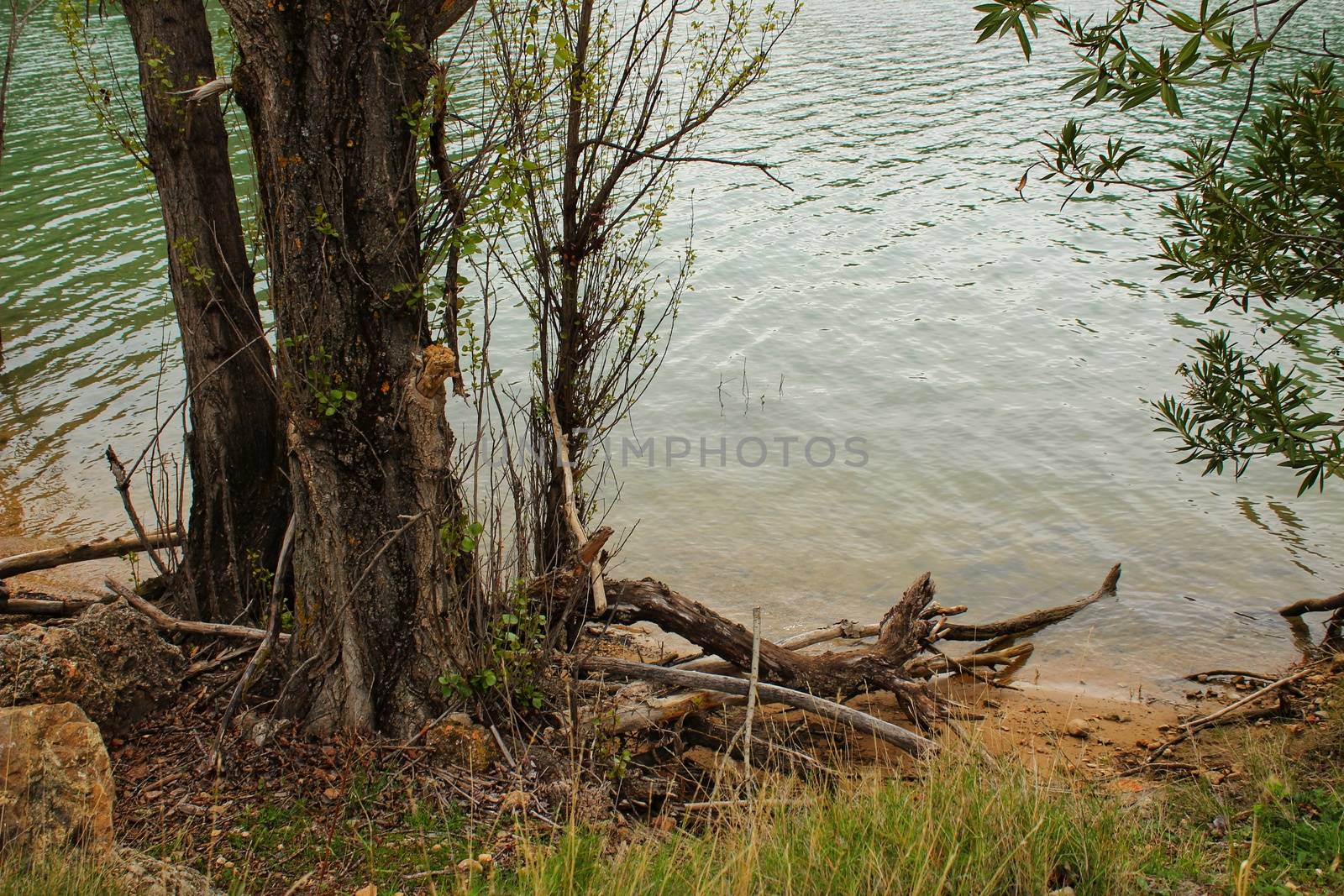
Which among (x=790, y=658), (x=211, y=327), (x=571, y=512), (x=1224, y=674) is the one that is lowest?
(x=1224, y=674)

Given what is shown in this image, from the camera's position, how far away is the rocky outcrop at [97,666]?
4277mm

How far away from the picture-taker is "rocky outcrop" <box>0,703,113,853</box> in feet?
11.0

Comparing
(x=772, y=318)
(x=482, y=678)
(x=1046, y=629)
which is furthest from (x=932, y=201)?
(x=482, y=678)

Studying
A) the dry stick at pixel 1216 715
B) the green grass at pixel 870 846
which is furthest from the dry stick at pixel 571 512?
the dry stick at pixel 1216 715

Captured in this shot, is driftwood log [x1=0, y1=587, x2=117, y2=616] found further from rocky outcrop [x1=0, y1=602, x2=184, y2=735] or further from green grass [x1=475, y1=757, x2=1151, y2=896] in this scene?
green grass [x1=475, y1=757, x2=1151, y2=896]

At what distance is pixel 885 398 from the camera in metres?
11.2

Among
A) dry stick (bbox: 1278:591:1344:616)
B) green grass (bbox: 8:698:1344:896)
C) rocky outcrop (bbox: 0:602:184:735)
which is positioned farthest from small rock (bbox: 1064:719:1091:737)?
rocky outcrop (bbox: 0:602:184:735)

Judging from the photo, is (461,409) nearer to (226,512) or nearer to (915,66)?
(226,512)

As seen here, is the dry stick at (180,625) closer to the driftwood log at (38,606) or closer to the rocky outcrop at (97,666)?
the rocky outcrop at (97,666)

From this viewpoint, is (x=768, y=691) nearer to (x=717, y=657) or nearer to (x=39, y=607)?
(x=717, y=657)

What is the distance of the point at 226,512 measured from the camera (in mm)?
5469

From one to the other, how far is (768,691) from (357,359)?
244 centimetres

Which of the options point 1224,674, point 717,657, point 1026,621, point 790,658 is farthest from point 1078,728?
point 717,657

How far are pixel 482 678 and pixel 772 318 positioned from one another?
29.6 feet
